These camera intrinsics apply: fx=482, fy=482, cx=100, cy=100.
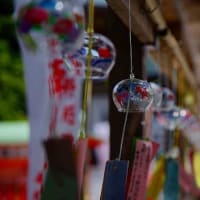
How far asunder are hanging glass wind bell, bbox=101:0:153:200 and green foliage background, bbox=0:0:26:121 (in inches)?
191

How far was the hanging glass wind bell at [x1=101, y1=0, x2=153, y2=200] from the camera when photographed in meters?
0.75

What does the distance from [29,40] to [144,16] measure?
0.48 metres

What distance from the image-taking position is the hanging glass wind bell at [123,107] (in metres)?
0.75

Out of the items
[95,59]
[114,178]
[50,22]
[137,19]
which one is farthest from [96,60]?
[50,22]

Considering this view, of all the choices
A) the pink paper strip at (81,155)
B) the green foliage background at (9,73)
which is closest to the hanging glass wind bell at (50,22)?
the pink paper strip at (81,155)

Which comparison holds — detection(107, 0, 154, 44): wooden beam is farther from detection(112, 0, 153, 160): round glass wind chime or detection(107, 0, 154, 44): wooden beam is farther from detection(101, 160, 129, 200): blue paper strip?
detection(101, 160, 129, 200): blue paper strip

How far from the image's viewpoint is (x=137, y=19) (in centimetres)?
91

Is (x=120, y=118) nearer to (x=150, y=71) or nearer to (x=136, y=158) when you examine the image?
(x=136, y=158)

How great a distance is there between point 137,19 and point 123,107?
0.62 feet

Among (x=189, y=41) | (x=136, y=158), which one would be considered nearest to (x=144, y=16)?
(x=136, y=158)

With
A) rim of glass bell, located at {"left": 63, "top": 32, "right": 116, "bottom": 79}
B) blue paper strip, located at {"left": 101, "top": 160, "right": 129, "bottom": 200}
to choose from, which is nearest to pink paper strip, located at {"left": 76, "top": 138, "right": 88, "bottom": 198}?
blue paper strip, located at {"left": 101, "top": 160, "right": 129, "bottom": 200}

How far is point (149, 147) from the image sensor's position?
0.94m

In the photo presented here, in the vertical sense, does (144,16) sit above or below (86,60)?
above

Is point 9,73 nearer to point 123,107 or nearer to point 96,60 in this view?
point 96,60
